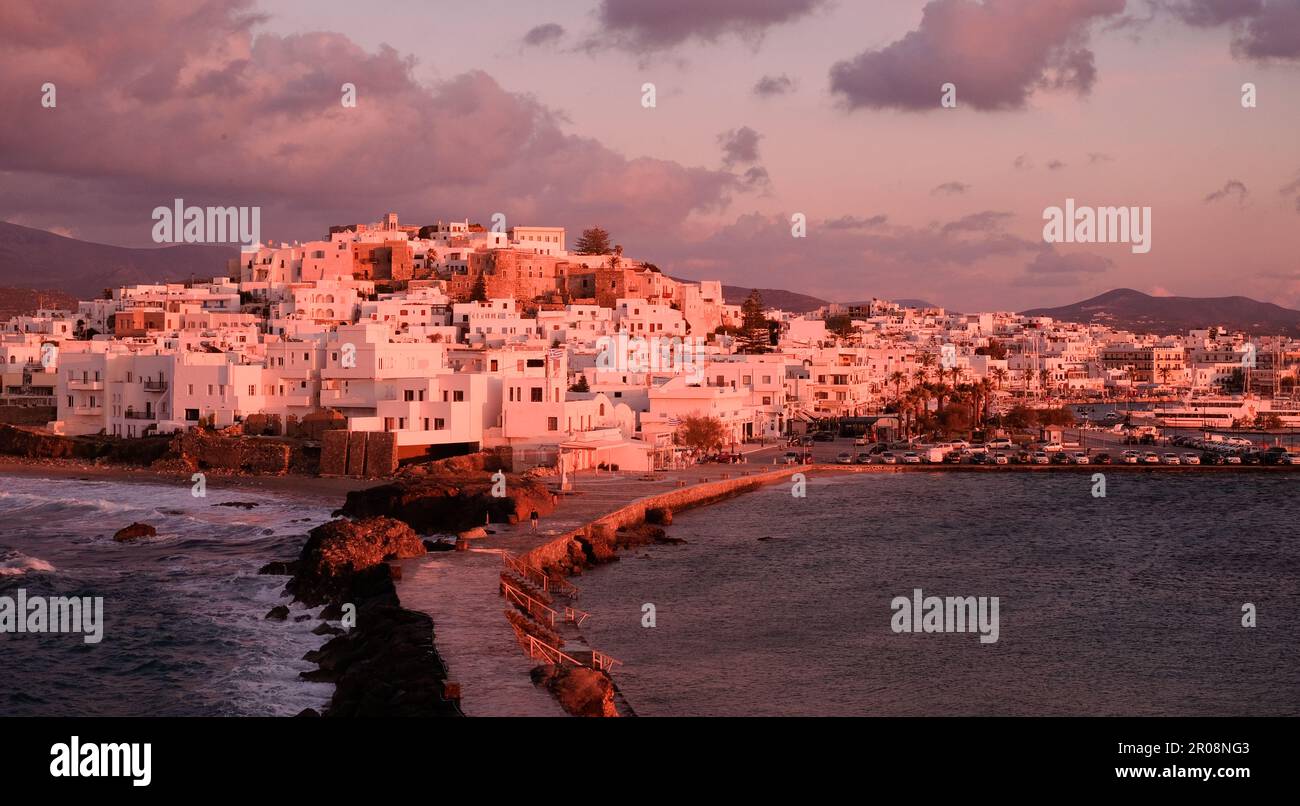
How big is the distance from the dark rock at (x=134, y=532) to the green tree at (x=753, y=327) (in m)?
55.6

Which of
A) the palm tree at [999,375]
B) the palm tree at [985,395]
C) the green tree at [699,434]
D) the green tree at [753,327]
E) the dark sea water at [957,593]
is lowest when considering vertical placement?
the dark sea water at [957,593]

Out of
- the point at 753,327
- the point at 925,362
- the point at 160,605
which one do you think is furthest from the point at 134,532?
the point at 925,362

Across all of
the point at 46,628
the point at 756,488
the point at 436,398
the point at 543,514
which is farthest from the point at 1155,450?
the point at 46,628

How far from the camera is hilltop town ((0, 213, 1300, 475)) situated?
46.9m

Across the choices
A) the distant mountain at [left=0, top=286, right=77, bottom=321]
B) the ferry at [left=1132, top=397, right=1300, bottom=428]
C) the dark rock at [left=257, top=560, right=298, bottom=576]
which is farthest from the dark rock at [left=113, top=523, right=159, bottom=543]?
the distant mountain at [left=0, top=286, right=77, bottom=321]

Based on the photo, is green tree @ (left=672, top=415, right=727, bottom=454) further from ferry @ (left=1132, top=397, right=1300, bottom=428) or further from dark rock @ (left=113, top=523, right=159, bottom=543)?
ferry @ (left=1132, top=397, right=1300, bottom=428)

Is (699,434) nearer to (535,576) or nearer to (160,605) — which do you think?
(535,576)

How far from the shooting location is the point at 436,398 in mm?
46438

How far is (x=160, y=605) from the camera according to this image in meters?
25.0

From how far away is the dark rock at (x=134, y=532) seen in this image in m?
32.4

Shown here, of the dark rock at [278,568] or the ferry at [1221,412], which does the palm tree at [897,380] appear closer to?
the ferry at [1221,412]

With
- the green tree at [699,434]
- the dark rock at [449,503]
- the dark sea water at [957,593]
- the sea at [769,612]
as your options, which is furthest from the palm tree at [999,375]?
the dark rock at [449,503]

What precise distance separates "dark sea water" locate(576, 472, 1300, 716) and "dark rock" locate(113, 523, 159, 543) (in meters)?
12.2
